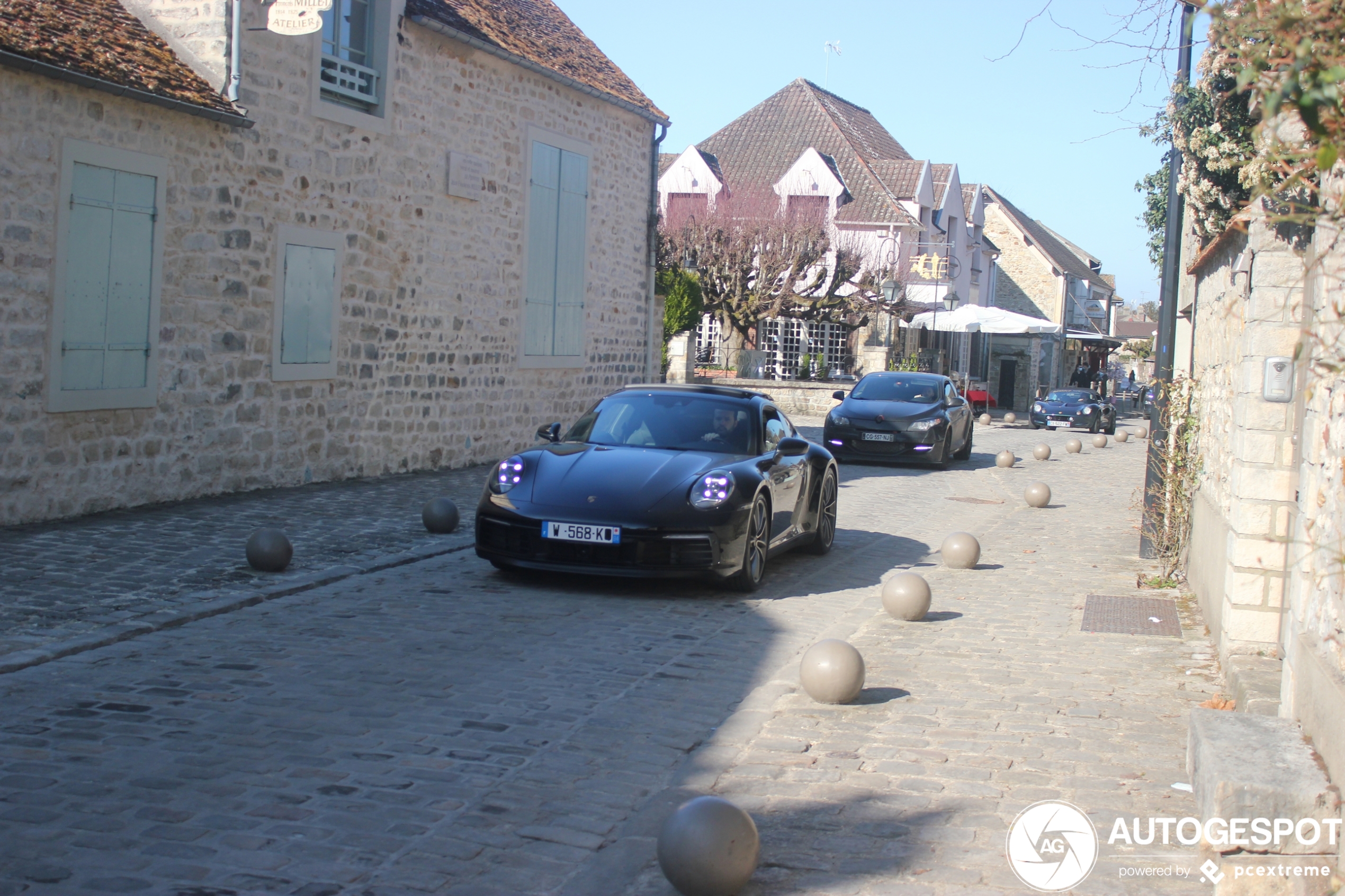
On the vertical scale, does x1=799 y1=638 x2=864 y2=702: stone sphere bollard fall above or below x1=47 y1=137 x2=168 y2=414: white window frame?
below

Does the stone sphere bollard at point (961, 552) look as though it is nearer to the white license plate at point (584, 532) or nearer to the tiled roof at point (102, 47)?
the white license plate at point (584, 532)

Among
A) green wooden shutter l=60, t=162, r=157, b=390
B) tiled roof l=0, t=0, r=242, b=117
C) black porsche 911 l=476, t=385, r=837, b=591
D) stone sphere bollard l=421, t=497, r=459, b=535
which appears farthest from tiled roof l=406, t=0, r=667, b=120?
black porsche 911 l=476, t=385, r=837, b=591

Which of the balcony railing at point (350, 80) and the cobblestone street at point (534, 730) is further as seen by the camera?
the balcony railing at point (350, 80)

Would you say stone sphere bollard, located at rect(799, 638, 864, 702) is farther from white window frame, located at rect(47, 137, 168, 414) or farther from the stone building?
white window frame, located at rect(47, 137, 168, 414)

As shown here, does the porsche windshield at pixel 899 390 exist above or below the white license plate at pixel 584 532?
above

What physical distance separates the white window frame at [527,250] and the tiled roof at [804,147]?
22.8 meters

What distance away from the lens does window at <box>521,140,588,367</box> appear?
716 inches

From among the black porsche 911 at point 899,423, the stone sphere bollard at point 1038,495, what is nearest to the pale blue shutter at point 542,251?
the black porsche 911 at point 899,423

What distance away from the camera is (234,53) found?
12.4 m

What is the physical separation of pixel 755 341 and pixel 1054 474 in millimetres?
20746

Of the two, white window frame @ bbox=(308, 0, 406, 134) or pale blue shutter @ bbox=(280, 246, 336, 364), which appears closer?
pale blue shutter @ bbox=(280, 246, 336, 364)

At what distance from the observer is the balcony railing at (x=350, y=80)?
46.3ft

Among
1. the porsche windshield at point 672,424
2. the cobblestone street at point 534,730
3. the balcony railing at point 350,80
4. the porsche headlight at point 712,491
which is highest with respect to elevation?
the balcony railing at point 350,80

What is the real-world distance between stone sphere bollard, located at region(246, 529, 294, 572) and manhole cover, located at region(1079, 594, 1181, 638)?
5.54 m
